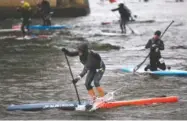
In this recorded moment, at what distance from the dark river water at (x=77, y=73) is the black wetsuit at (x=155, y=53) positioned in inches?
22.7

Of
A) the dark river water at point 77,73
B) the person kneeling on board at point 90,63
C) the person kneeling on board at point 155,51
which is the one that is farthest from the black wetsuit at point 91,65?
the person kneeling on board at point 155,51

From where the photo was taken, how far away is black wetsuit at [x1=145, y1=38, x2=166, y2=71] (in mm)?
19234

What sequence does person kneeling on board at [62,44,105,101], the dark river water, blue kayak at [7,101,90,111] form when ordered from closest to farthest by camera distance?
the dark river water
person kneeling on board at [62,44,105,101]
blue kayak at [7,101,90,111]

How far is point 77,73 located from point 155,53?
136 inches

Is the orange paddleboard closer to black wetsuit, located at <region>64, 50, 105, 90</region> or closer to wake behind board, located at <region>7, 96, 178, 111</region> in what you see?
wake behind board, located at <region>7, 96, 178, 111</region>

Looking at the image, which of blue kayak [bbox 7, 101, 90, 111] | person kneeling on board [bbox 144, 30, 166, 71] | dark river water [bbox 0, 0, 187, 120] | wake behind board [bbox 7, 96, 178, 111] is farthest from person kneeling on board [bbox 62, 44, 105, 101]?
person kneeling on board [bbox 144, 30, 166, 71]

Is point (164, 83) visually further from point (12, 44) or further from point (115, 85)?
point (12, 44)

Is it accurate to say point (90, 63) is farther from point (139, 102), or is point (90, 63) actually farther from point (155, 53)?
point (155, 53)

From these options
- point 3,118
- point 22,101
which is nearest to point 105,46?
point 22,101

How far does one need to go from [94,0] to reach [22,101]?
7622 centimetres

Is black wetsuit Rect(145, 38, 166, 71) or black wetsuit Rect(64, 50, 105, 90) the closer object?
black wetsuit Rect(64, 50, 105, 90)

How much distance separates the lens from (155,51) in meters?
19.5

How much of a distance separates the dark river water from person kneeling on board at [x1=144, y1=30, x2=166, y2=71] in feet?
1.92

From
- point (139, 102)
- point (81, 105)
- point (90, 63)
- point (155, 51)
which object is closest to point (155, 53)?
point (155, 51)
